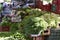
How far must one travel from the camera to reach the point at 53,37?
2312 millimetres

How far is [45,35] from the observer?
234 cm

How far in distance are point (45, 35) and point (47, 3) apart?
2304 mm

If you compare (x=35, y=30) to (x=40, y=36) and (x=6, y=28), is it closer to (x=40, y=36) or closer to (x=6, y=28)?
(x=40, y=36)

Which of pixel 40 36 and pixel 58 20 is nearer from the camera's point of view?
pixel 40 36

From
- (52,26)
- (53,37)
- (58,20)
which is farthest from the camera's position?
(58,20)

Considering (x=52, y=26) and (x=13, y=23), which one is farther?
(x=13, y=23)

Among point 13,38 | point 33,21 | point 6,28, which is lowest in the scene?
point 6,28

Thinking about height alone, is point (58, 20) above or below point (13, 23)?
above

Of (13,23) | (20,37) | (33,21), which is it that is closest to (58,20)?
(33,21)

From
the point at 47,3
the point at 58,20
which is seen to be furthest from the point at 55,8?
the point at 58,20

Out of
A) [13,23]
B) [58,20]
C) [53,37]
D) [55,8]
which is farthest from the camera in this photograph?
[55,8]

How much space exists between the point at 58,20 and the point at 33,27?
464mm

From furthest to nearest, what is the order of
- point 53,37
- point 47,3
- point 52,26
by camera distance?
point 47,3 → point 52,26 → point 53,37

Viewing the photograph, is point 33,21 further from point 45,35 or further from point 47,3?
point 47,3
